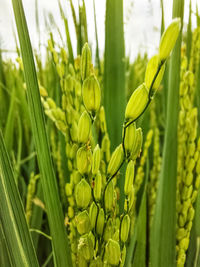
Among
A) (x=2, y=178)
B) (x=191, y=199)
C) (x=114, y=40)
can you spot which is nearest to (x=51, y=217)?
(x=2, y=178)

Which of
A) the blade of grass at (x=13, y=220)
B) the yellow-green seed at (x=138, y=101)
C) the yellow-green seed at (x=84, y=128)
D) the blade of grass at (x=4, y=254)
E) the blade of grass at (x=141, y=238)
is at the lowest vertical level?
the blade of grass at (x=141, y=238)

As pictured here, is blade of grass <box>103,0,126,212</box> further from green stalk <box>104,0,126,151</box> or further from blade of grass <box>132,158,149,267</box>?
blade of grass <box>132,158,149,267</box>

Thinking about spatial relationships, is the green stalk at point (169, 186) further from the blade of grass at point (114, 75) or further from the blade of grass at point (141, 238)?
the blade of grass at point (114, 75)

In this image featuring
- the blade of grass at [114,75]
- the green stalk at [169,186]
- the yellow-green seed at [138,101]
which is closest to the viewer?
the yellow-green seed at [138,101]

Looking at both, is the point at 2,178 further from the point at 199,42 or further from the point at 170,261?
the point at 199,42

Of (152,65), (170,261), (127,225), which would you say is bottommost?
(170,261)

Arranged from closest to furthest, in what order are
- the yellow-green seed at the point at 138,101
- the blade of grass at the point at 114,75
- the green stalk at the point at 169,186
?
1. the yellow-green seed at the point at 138,101
2. the green stalk at the point at 169,186
3. the blade of grass at the point at 114,75

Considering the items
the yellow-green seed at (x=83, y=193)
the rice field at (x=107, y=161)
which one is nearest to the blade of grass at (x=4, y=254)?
the rice field at (x=107, y=161)
